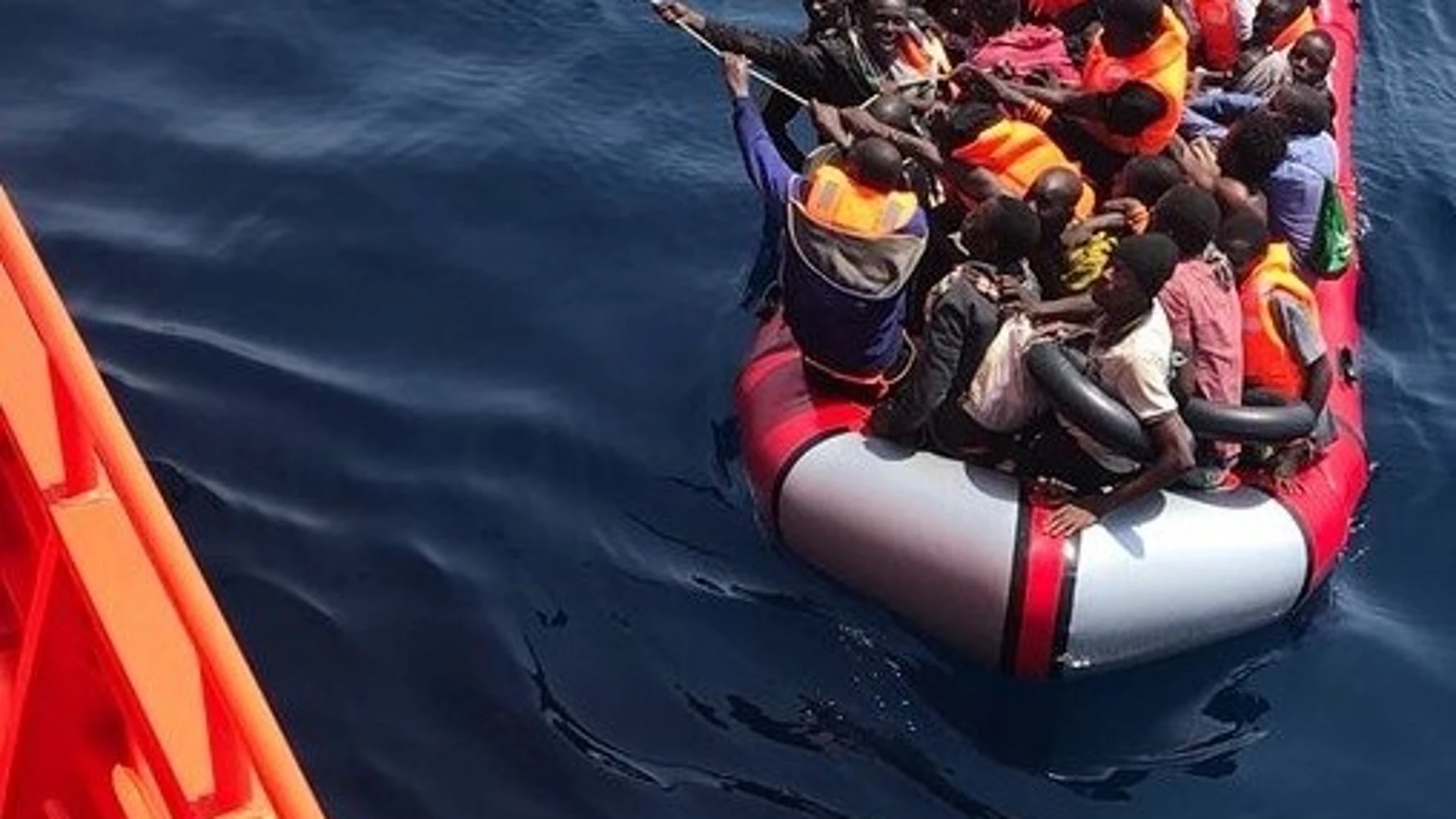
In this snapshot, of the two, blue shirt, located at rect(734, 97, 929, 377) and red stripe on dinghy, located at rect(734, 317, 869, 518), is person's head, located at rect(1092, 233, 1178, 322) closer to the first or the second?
blue shirt, located at rect(734, 97, 929, 377)

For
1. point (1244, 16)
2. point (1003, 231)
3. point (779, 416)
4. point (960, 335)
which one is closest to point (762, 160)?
point (779, 416)

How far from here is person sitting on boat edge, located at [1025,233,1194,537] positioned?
243 inches

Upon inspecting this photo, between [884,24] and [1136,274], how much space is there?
238cm

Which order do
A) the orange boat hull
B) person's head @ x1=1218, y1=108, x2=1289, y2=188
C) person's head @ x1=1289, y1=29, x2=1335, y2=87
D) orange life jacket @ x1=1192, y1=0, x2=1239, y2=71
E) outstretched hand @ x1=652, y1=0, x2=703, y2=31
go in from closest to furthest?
the orange boat hull < person's head @ x1=1218, y1=108, x2=1289, y2=188 < person's head @ x1=1289, y1=29, x2=1335, y2=87 < outstretched hand @ x1=652, y1=0, x2=703, y2=31 < orange life jacket @ x1=1192, y1=0, x2=1239, y2=71

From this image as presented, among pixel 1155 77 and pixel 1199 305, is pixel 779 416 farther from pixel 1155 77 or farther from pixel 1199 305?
pixel 1155 77

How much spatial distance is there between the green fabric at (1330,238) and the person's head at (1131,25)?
92 centimetres

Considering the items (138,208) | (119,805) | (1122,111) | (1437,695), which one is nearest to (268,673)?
(119,805)

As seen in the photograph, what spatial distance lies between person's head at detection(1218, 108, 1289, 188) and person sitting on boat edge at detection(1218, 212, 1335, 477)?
1.12ft

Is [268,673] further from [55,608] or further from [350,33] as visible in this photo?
[350,33]

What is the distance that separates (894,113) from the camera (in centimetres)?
776

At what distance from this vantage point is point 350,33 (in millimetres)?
10227

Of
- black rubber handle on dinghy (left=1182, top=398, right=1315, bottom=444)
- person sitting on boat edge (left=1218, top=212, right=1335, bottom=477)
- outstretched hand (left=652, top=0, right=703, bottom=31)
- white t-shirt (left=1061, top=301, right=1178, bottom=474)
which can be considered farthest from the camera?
outstretched hand (left=652, top=0, right=703, bottom=31)

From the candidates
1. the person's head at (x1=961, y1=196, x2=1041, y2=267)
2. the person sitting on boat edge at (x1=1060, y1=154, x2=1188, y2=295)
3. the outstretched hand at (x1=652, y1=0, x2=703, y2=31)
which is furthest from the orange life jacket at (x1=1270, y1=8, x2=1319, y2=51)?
the outstretched hand at (x1=652, y1=0, x2=703, y2=31)

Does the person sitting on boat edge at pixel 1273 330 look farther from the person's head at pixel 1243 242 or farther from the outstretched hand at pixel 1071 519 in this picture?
the outstretched hand at pixel 1071 519
